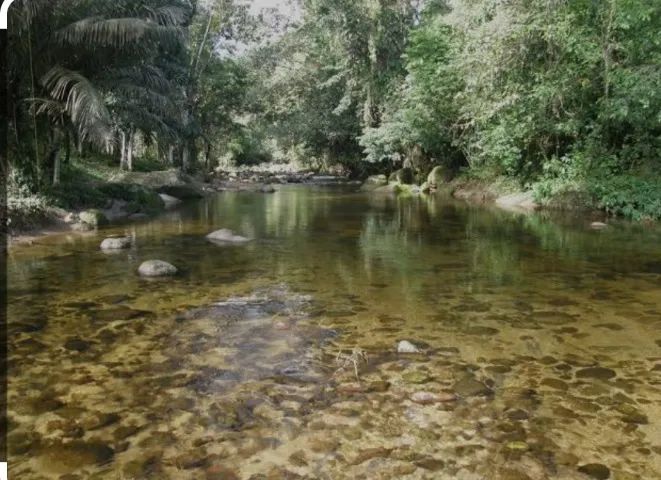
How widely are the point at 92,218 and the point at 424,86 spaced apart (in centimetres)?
1493

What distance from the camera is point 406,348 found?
5.44m

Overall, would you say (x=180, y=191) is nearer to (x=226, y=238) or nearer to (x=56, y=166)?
(x=56, y=166)

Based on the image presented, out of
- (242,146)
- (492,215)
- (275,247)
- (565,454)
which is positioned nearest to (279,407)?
(565,454)

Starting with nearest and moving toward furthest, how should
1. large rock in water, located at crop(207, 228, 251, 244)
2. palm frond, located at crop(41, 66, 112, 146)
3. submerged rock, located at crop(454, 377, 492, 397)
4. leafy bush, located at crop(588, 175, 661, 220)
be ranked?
submerged rock, located at crop(454, 377, 492, 397), large rock in water, located at crop(207, 228, 251, 244), palm frond, located at crop(41, 66, 112, 146), leafy bush, located at crop(588, 175, 661, 220)

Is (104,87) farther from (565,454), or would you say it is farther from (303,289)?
(565,454)

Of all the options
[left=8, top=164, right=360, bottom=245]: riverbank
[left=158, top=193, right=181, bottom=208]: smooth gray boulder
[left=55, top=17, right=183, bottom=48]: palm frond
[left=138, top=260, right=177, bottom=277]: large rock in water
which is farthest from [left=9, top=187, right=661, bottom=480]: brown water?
[left=158, top=193, right=181, bottom=208]: smooth gray boulder

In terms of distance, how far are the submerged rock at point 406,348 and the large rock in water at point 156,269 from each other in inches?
174

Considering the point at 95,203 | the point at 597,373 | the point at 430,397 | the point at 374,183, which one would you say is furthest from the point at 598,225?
the point at 374,183

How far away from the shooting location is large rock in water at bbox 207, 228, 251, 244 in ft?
39.8

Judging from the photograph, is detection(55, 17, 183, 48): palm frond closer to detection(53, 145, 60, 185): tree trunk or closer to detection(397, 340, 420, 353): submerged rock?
detection(53, 145, 60, 185): tree trunk

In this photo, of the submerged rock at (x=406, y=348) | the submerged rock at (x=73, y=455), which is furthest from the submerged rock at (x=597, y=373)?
the submerged rock at (x=73, y=455)

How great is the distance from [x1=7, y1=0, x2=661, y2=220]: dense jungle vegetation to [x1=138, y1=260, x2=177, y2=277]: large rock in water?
5026mm

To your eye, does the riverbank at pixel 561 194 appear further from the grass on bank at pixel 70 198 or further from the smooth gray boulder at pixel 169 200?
the grass on bank at pixel 70 198

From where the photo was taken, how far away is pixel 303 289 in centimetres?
794
